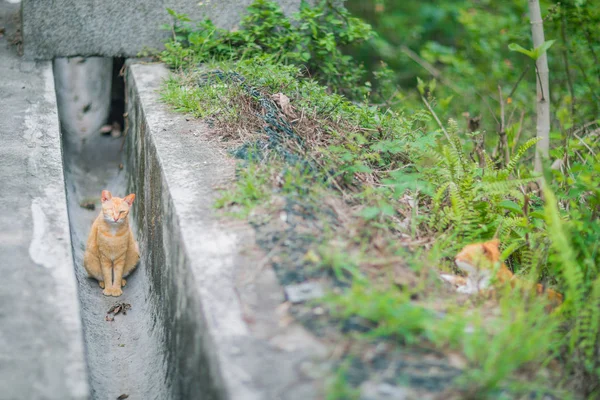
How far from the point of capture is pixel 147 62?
539 cm

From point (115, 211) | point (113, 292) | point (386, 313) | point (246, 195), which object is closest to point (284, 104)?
point (246, 195)

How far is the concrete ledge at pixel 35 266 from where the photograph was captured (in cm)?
229

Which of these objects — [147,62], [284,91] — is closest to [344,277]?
[284,91]

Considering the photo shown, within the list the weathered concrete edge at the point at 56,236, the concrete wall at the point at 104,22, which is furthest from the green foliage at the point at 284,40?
the weathered concrete edge at the point at 56,236

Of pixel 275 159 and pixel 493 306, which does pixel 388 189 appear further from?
pixel 493 306

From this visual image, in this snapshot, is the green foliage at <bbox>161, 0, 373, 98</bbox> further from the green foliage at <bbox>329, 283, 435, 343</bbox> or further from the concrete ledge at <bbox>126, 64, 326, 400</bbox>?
the green foliage at <bbox>329, 283, 435, 343</bbox>

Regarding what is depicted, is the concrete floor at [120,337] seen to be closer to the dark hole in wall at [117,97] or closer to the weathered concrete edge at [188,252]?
the weathered concrete edge at [188,252]

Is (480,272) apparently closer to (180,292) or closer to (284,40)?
(180,292)

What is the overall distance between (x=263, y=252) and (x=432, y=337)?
34.3 inches

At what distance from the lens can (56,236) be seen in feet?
10.3

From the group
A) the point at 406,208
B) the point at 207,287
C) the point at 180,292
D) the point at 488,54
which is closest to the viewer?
the point at 207,287

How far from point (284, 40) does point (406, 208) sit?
2338 millimetres

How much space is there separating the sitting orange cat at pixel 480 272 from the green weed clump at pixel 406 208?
0.10 meters

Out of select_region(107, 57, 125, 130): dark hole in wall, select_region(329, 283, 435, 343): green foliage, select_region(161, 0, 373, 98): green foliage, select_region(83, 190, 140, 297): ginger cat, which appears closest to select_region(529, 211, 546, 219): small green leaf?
→ select_region(329, 283, 435, 343): green foliage
